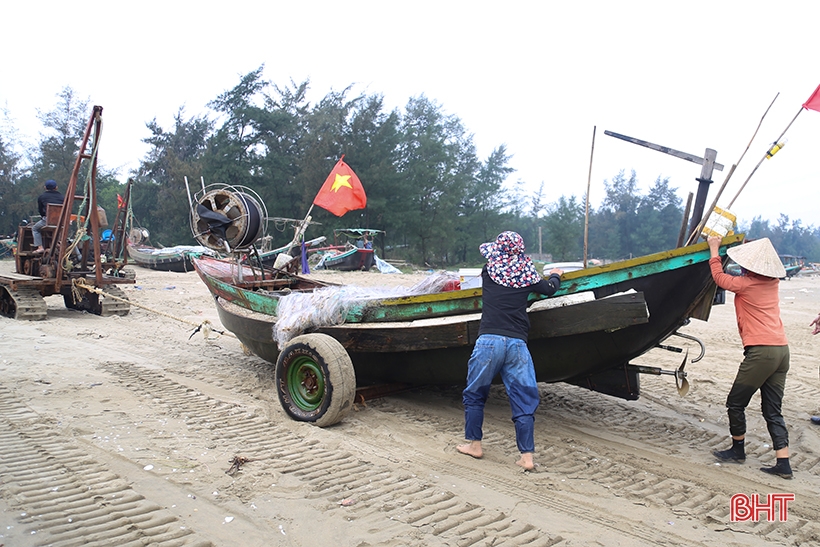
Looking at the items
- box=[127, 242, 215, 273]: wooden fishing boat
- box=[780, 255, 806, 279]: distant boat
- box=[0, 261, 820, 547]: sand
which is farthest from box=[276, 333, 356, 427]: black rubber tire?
box=[780, 255, 806, 279]: distant boat

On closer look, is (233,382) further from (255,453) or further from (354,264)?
(354,264)

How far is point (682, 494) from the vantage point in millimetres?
3217

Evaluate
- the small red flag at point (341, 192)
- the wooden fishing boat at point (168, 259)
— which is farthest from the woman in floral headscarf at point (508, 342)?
the wooden fishing boat at point (168, 259)

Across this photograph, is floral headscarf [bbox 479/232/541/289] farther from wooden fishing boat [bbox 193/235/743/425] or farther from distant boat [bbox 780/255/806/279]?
distant boat [bbox 780/255/806/279]

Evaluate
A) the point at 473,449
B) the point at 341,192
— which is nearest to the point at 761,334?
the point at 473,449

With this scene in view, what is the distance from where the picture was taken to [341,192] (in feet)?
31.2

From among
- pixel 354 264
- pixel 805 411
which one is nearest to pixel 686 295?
pixel 805 411

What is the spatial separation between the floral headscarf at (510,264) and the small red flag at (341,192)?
236 inches

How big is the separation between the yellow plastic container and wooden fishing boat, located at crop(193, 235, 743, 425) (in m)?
0.30

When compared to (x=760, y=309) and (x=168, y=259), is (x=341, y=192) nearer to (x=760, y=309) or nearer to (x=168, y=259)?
(x=760, y=309)

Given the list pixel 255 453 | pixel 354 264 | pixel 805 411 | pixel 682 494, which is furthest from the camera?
pixel 354 264

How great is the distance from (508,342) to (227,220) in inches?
148

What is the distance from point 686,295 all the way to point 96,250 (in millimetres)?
8570

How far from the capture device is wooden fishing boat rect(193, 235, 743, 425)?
11.9 feet
